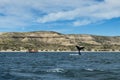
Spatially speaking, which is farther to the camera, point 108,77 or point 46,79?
point 108,77

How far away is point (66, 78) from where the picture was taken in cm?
5900

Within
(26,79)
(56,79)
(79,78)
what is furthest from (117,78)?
(26,79)

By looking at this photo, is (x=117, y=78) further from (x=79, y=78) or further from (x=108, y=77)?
(x=79, y=78)

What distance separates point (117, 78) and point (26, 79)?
557 inches

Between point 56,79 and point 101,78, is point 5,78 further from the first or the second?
point 101,78

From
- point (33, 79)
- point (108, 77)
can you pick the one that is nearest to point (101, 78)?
point (108, 77)

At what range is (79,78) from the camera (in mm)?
58719

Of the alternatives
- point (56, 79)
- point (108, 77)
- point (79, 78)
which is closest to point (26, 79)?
point (56, 79)

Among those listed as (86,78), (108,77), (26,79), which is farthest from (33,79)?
(108,77)

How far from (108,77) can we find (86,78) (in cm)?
388

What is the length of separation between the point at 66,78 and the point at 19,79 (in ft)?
24.6

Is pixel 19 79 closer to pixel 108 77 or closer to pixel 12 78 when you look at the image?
pixel 12 78

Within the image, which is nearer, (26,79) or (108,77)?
(26,79)

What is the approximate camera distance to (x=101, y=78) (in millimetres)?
58781
